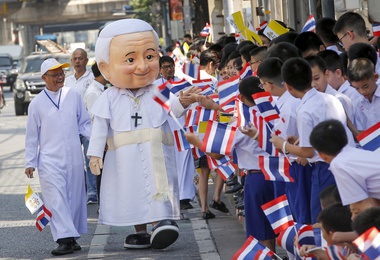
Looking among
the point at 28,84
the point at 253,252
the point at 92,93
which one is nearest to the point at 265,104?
the point at 253,252

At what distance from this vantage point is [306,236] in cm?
715

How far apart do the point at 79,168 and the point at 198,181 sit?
105 inches

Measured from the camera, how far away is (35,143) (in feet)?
36.4

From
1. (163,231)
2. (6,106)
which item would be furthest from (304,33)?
(6,106)

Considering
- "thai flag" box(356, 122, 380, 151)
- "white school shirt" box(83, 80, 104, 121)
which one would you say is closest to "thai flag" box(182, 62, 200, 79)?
"white school shirt" box(83, 80, 104, 121)

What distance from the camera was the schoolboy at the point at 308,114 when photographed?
7.77 metres

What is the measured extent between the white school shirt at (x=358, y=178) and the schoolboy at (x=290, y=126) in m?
1.85

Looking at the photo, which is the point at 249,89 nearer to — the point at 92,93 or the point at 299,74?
the point at 299,74

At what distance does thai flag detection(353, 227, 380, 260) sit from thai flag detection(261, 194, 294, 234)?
225cm

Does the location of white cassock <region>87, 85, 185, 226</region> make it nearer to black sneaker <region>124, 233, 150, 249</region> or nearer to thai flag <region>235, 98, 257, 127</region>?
black sneaker <region>124, 233, 150, 249</region>

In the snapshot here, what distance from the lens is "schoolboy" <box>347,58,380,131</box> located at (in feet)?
26.6

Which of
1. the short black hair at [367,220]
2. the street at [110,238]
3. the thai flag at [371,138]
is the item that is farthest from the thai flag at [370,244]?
the street at [110,238]

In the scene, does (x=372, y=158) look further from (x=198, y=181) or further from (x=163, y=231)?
(x=198, y=181)

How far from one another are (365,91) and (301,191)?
87 cm
